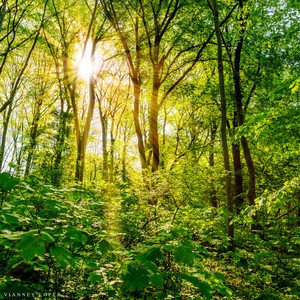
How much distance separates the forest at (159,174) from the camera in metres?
2.98

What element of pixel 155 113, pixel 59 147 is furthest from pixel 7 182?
pixel 59 147

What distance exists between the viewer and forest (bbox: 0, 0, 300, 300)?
2.98 meters

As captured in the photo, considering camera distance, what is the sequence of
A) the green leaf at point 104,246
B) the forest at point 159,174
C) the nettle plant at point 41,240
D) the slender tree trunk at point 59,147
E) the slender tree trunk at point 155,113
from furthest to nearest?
the slender tree trunk at point 155,113 < the slender tree trunk at point 59,147 < the forest at point 159,174 < the green leaf at point 104,246 < the nettle plant at point 41,240

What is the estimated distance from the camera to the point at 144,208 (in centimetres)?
731

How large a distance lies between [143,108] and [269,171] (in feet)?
63.3

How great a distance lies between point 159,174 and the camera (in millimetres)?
9086

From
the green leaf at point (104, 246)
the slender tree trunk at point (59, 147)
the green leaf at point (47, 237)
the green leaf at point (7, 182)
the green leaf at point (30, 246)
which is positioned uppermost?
the slender tree trunk at point (59, 147)

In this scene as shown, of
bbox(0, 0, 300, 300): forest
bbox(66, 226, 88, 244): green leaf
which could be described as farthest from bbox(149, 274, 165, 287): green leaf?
bbox(66, 226, 88, 244): green leaf

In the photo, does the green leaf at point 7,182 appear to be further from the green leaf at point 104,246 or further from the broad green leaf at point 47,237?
the green leaf at point 104,246

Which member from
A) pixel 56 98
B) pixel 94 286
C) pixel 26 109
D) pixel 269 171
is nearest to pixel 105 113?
pixel 56 98

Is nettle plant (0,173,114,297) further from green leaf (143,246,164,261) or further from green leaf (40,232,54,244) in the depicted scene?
green leaf (143,246,164,261)

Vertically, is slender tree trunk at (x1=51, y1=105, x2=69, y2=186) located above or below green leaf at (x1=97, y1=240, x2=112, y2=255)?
above

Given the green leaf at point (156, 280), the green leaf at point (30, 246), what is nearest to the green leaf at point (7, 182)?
the green leaf at point (30, 246)

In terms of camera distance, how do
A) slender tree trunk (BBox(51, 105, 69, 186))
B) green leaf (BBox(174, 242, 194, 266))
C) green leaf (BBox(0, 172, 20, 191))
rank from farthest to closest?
slender tree trunk (BBox(51, 105, 69, 186)) < green leaf (BBox(174, 242, 194, 266)) < green leaf (BBox(0, 172, 20, 191))
